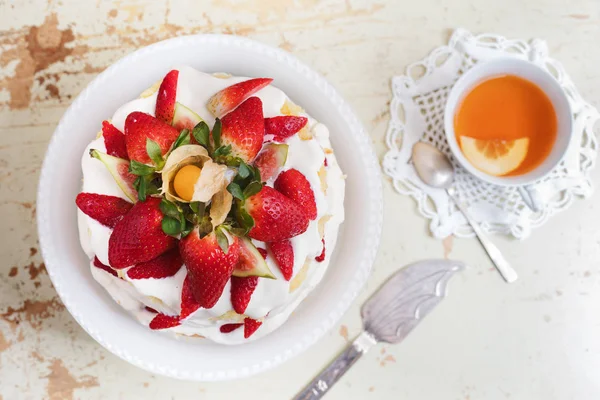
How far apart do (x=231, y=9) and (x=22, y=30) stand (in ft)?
1.86

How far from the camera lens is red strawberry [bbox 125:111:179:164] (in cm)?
102

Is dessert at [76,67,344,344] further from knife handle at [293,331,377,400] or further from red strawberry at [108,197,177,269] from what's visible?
knife handle at [293,331,377,400]

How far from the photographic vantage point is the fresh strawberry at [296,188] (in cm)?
A: 108

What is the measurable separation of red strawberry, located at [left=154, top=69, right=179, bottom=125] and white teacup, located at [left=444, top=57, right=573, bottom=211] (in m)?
0.68

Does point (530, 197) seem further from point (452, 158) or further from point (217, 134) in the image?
point (217, 134)

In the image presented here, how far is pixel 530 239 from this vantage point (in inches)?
60.0

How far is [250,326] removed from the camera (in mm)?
1197

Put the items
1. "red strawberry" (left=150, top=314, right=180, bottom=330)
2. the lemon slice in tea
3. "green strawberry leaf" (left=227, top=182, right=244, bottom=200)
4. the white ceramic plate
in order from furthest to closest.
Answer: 1. the lemon slice in tea
2. the white ceramic plate
3. "red strawberry" (left=150, top=314, right=180, bottom=330)
4. "green strawberry leaf" (left=227, top=182, right=244, bottom=200)

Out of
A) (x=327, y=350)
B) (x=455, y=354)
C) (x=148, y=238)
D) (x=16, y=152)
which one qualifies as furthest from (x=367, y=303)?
(x=16, y=152)

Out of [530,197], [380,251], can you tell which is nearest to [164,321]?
[380,251]

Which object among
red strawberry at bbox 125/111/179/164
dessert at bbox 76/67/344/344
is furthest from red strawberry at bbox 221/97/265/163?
red strawberry at bbox 125/111/179/164

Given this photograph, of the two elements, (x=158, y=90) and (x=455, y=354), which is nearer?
(x=158, y=90)

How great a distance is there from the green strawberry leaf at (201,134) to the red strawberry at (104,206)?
0.23 m

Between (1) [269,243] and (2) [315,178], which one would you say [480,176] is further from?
(1) [269,243]
